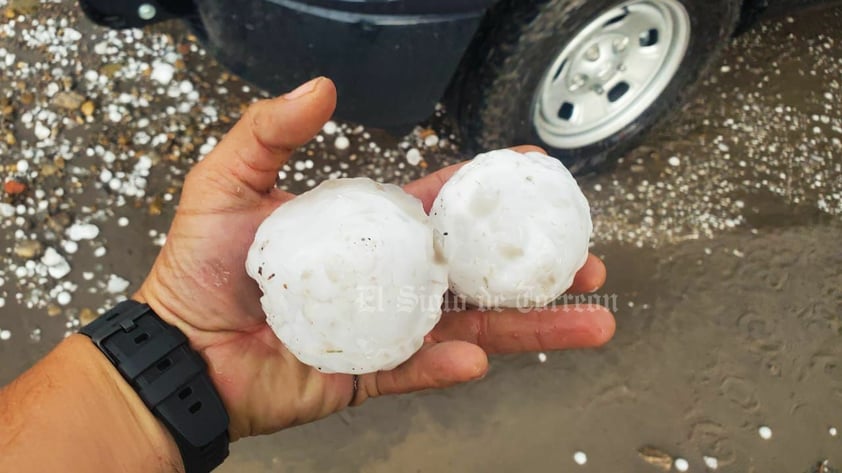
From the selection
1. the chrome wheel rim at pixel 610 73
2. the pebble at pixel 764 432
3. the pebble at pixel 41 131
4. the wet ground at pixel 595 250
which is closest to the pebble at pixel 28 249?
the wet ground at pixel 595 250

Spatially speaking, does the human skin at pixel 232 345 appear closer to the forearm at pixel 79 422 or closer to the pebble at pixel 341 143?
the forearm at pixel 79 422

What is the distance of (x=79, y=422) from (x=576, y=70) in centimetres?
154

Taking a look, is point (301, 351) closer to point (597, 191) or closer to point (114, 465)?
point (114, 465)

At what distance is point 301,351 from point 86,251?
1.14 m

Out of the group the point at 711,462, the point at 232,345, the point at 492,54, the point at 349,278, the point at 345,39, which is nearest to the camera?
the point at 349,278

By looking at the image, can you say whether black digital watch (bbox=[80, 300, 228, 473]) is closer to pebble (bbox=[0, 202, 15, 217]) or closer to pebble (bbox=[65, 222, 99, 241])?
pebble (bbox=[65, 222, 99, 241])

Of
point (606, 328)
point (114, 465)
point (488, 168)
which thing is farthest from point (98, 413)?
point (606, 328)

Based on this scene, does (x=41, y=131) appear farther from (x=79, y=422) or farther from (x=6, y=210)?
(x=79, y=422)

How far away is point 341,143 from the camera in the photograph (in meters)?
2.29

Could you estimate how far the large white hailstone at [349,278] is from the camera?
3.86 ft

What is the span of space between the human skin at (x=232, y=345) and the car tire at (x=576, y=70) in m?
0.36

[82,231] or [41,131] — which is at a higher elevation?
[41,131]

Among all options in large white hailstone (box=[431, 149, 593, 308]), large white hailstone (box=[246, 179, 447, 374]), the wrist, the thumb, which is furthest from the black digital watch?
large white hailstone (box=[431, 149, 593, 308])

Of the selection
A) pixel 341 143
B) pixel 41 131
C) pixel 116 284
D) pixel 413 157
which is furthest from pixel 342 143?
pixel 41 131
